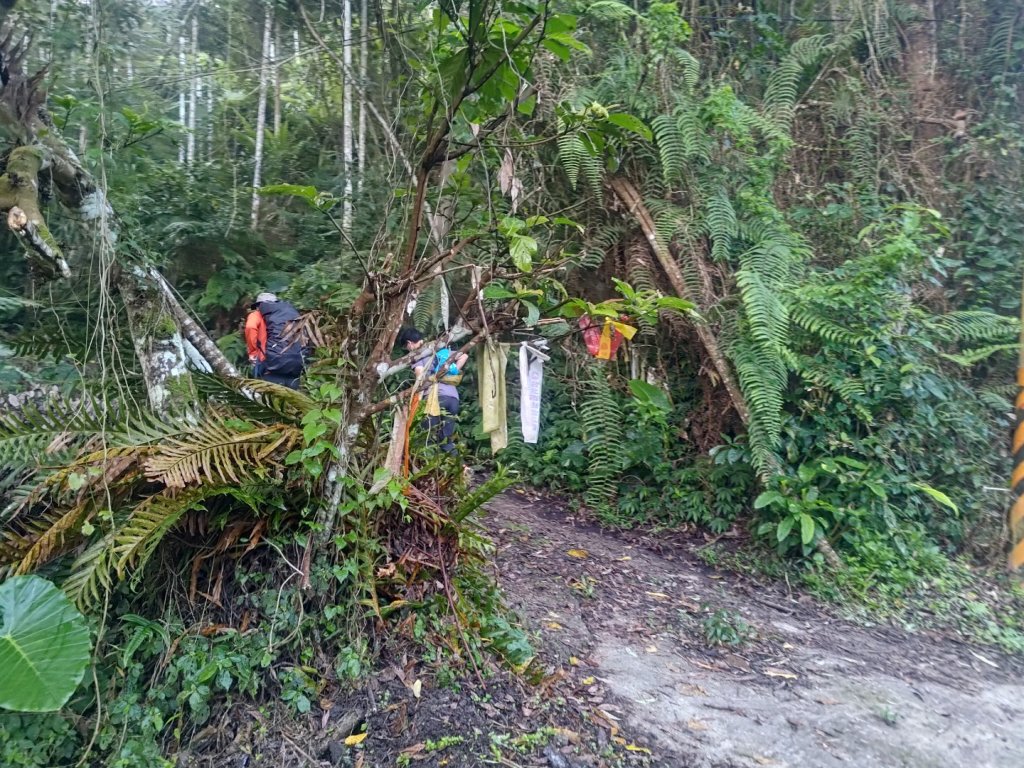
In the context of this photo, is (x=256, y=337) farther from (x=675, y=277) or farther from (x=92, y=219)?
(x=675, y=277)

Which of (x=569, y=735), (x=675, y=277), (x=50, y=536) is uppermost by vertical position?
(x=675, y=277)

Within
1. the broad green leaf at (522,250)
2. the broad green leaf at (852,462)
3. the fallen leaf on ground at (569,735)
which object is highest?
the broad green leaf at (522,250)

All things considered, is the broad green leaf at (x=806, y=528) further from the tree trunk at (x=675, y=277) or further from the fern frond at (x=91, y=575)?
the fern frond at (x=91, y=575)

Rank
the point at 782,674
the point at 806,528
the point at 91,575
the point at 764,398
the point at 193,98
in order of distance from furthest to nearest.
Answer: the point at 193,98
the point at 764,398
the point at 806,528
the point at 782,674
the point at 91,575

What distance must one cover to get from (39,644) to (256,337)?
2847 mm

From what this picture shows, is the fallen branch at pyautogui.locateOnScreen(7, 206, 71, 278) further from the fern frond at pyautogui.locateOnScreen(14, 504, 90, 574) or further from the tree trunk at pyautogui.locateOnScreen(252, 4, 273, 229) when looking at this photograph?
the tree trunk at pyautogui.locateOnScreen(252, 4, 273, 229)

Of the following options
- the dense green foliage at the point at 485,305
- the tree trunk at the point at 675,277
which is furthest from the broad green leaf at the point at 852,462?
the tree trunk at the point at 675,277

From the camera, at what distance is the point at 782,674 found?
4129mm

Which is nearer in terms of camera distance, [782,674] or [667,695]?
[667,695]

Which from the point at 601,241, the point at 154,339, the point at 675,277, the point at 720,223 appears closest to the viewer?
the point at 154,339

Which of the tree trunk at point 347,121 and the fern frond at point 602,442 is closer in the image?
the fern frond at point 602,442

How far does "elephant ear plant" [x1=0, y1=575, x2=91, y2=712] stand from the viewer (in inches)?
108

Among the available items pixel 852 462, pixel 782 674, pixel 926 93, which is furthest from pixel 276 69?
pixel 782 674

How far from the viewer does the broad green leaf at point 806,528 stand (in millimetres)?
5277
